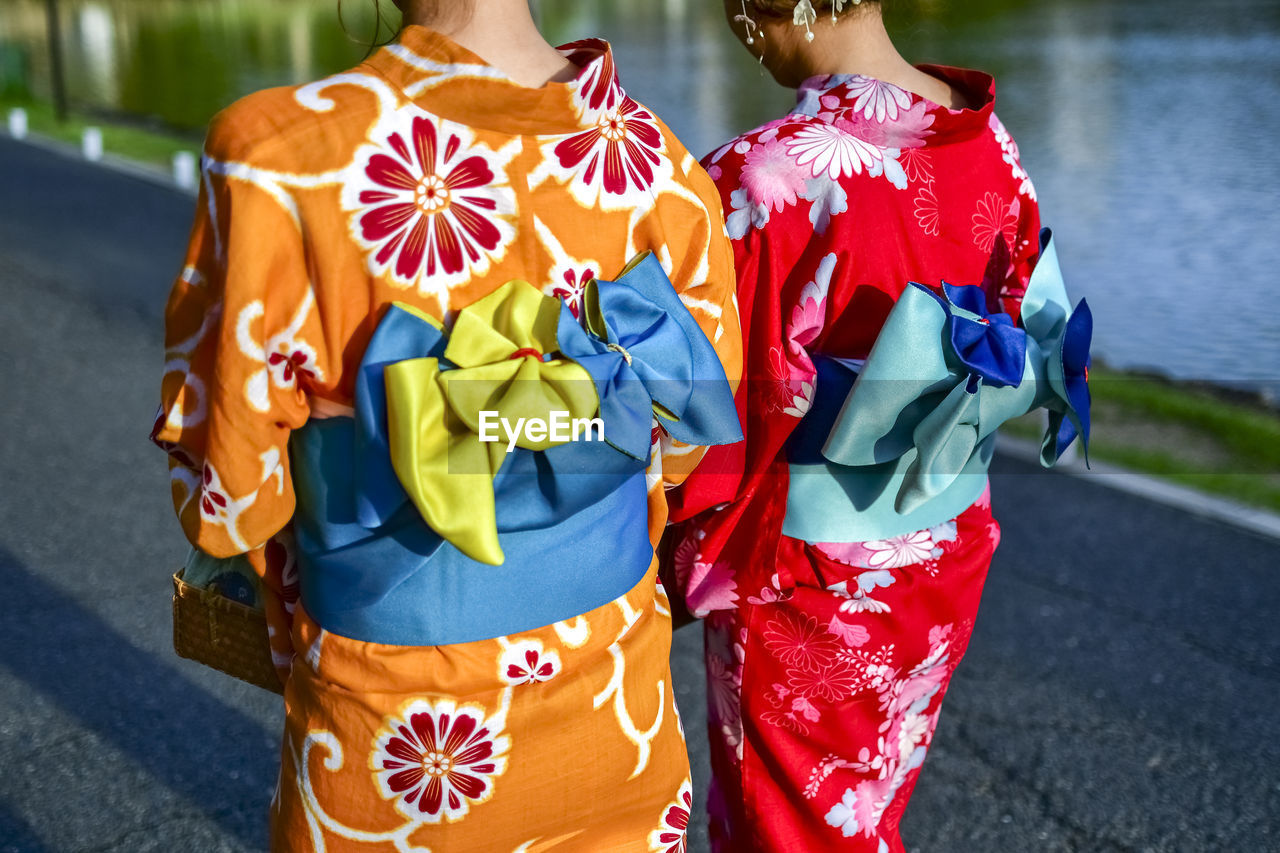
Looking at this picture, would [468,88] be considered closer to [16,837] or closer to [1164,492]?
[16,837]

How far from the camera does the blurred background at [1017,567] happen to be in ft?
7.79

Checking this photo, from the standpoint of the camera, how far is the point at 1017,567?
345 centimetres

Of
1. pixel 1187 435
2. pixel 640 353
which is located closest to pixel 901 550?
pixel 640 353

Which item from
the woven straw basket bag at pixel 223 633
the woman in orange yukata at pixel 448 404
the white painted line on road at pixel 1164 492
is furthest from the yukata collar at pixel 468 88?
the white painted line on road at pixel 1164 492

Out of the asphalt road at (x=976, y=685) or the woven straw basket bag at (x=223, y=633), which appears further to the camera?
the asphalt road at (x=976, y=685)

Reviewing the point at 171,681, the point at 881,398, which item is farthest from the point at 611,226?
the point at 171,681

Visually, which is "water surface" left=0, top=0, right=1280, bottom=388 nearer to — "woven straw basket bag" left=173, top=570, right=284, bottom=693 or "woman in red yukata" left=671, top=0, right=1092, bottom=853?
"woman in red yukata" left=671, top=0, right=1092, bottom=853

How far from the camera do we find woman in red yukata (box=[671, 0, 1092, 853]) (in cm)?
155

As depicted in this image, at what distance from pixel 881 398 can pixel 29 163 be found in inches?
378

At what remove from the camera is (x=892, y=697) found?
5.85 feet

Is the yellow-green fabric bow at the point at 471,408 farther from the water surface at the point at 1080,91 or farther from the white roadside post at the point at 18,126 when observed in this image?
the white roadside post at the point at 18,126

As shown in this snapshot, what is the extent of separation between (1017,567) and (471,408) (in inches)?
105

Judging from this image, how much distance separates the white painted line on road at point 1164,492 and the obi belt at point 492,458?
9.64 ft
